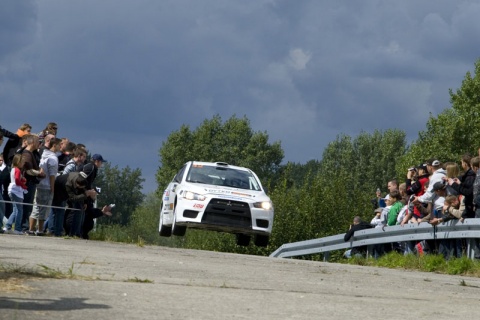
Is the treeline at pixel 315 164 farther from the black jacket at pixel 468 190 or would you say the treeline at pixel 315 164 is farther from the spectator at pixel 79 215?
the black jacket at pixel 468 190

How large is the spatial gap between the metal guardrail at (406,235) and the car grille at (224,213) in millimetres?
1918

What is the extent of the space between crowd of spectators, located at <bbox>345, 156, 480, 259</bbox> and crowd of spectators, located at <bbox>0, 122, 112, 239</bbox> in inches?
207

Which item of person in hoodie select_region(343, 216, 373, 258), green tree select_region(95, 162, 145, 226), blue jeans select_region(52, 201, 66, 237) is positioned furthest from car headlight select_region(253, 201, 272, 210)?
green tree select_region(95, 162, 145, 226)

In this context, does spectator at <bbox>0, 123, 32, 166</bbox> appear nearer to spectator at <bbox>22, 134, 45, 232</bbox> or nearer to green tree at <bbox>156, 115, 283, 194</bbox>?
spectator at <bbox>22, 134, 45, 232</bbox>

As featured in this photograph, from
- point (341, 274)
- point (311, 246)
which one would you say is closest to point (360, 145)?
point (311, 246)

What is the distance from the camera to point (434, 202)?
1961 cm

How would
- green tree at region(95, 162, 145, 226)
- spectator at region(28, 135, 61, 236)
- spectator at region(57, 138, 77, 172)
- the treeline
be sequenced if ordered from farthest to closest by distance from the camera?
1. green tree at region(95, 162, 145, 226)
2. the treeline
3. spectator at region(57, 138, 77, 172)
4. spectator at region(28, 135, 61, 236)

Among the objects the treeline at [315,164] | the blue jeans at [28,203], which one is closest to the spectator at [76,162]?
the blue jeans at [28,203]

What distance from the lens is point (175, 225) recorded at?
24.8m

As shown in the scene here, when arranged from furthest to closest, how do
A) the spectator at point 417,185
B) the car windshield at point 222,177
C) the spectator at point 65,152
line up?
the car windshield at point 222,177 → the spectator at point 65,152 → the spectator at point 417,185

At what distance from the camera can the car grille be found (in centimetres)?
2411

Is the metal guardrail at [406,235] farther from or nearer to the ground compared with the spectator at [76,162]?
nearer to the ground

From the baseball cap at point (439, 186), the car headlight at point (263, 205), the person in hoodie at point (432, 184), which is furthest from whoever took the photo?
the car headlight at point (263, 205)

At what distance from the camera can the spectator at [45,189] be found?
848 inches
